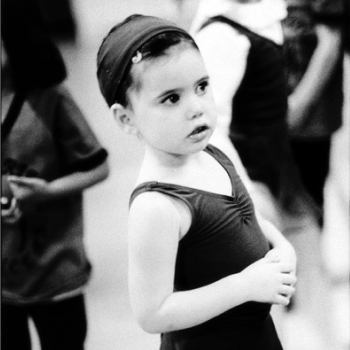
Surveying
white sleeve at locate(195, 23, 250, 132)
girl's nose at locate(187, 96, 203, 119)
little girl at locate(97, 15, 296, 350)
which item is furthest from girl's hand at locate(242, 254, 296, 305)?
white sleeve at locate(195, 23, 250, 132)

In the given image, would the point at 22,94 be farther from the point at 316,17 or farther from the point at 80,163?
the point at 316,17

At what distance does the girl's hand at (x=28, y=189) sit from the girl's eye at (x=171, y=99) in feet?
1.15

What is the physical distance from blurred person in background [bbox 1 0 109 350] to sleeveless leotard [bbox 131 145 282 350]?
0.84 feet

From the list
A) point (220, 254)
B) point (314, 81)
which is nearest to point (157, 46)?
point (220, 254)

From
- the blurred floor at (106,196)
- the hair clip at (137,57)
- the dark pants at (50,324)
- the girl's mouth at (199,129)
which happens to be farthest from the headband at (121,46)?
the dark pants at (50,324)

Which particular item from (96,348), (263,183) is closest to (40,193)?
(96,348)

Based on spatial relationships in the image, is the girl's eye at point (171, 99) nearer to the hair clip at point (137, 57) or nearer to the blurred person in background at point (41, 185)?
the hair clip at point (137, 57)

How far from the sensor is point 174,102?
0.67 m

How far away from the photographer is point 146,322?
2.24 ft

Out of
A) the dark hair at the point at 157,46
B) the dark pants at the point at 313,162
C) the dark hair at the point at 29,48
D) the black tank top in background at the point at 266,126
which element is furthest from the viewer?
the dark pants at the point at 313,162

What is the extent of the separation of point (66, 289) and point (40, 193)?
7.1 inches

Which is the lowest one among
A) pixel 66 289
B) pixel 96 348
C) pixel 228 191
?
pixel 96 348

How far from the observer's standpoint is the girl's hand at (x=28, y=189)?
92cm

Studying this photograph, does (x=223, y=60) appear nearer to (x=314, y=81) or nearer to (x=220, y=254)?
(x=314, y=81)
